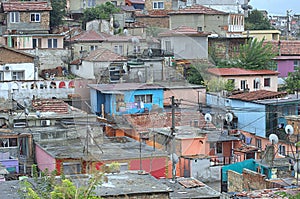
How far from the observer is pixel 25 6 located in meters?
24.5

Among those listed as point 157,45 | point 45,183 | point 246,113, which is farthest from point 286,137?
point 45,183

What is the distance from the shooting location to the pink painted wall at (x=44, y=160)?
42.6 ft

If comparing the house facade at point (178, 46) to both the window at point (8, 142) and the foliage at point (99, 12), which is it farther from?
the foliage at point (99, 12)

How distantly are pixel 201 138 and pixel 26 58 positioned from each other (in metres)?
7.65

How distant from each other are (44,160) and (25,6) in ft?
38.5

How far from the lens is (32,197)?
6730mm

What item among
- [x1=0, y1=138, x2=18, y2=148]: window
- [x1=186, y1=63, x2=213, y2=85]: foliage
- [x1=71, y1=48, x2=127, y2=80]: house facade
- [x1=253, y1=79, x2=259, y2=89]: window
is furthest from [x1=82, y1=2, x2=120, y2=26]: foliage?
[x1=0, y1=138, x2=18, y2=148]: window

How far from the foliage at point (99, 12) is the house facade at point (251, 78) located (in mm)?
5982

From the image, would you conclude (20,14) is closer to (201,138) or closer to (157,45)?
(157,45)

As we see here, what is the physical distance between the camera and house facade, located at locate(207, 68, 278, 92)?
2219cm

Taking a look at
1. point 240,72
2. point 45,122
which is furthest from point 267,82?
point 45,122

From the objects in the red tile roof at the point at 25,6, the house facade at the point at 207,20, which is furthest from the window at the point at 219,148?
the house facade at the point at 207,20

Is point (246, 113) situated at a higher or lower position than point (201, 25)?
lower

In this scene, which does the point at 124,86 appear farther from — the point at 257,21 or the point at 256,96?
the point at 257,21
